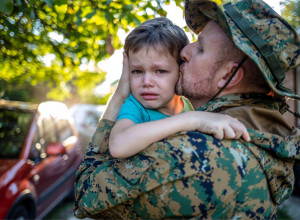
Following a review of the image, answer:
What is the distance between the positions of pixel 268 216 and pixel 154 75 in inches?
41.3

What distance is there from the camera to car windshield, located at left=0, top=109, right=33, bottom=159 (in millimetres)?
3613

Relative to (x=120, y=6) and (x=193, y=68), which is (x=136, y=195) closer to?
(x=193, y=68)

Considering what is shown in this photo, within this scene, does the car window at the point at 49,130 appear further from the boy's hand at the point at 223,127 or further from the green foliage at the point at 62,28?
the boy's hand at the point at 223,127

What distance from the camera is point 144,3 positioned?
3301 mm

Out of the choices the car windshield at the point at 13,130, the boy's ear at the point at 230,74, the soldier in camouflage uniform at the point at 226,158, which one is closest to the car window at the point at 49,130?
the car windshield at the point at 13,130

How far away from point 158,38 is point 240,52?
62cm

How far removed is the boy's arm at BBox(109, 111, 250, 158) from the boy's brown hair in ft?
2.31

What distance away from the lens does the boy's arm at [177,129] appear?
131 centimetres

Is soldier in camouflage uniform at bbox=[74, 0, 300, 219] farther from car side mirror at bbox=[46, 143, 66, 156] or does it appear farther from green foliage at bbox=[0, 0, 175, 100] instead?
car side mirror at bbox=[46, 143, 66, 156]

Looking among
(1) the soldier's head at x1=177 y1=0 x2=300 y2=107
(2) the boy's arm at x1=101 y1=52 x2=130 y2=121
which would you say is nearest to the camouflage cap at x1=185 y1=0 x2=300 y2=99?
(1) the soldier's head at x1=177 y1=0 x2=300 y2=107

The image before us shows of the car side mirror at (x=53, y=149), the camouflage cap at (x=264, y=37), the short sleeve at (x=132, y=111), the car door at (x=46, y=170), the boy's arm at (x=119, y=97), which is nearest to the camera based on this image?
the camouflage cap at (x=264, y=37)

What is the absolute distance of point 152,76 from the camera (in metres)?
1.96

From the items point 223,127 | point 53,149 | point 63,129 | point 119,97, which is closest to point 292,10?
point 119,97

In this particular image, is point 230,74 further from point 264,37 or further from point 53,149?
point 53,149
